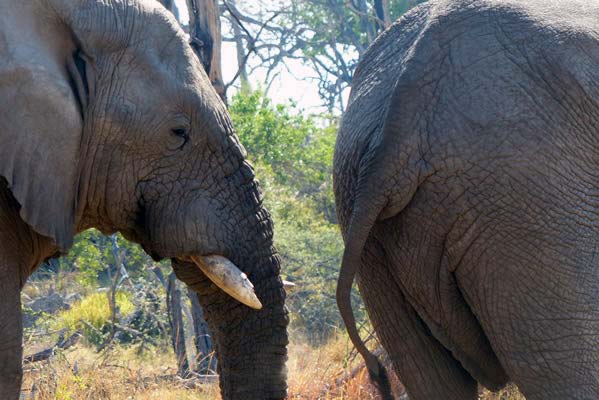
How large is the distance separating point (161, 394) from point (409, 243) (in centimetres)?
277

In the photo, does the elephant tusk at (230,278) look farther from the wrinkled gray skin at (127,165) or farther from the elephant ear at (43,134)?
the elephant ear at (43,134)

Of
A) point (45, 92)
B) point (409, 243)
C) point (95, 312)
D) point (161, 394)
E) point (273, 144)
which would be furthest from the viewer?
point (273, 144)

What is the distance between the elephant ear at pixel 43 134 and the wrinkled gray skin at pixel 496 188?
0.88 metres

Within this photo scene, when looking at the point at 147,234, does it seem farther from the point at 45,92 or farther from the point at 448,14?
the point at 448,14

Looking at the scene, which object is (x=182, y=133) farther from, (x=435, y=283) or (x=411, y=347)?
(x=411, y=347)

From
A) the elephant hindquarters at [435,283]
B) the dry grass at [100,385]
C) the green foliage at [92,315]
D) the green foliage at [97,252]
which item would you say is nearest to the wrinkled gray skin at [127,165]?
the elephant hindquarters at [435,283]

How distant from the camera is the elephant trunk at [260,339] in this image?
3.55m

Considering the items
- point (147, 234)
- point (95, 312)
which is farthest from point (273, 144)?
point (147, 234)

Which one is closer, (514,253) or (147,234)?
(514,253)

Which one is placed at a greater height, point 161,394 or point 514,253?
point 514,253

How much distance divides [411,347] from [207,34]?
3.80 m

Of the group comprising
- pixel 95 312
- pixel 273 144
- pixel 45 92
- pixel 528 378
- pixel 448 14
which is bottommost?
pixel 95 312

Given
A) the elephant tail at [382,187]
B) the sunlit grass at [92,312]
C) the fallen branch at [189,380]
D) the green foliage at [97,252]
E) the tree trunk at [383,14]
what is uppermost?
the elephant tail at [382,187]

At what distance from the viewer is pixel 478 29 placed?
10.8 feet
